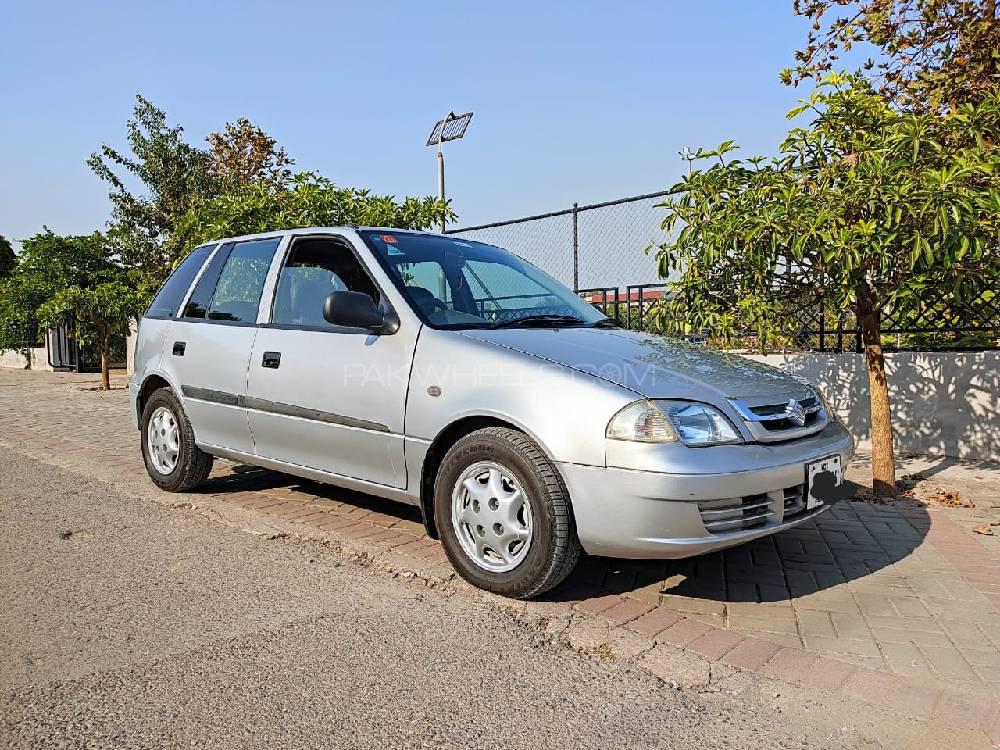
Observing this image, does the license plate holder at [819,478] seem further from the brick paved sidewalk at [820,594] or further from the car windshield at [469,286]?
the car windshield at [469,286]

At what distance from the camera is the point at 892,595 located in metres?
3.59

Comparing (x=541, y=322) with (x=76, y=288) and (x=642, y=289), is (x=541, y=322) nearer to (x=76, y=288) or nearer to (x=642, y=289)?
(x=642, y=289)

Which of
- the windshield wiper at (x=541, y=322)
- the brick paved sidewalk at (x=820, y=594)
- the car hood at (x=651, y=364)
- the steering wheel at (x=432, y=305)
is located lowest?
the brick paved sidewalk at (x=820, y=594)

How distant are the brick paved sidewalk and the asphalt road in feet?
1.15

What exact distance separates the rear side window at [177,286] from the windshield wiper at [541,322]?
2.59 meters

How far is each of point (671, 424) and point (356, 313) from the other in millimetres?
1632

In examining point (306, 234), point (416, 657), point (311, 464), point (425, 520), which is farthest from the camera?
point (306, 234)

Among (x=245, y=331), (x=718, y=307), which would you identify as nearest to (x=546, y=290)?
(x=718, y=307)

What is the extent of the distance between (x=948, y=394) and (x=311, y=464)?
224 inches

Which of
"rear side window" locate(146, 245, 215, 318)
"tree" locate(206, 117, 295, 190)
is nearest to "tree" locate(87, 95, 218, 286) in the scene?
"tree" locate(206, 117, 295, 190)

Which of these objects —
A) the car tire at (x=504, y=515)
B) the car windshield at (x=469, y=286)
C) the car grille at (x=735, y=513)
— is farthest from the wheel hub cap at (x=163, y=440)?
the car grille at (x=735, y=513)

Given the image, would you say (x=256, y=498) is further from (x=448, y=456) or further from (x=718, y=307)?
(x=718, y=307)

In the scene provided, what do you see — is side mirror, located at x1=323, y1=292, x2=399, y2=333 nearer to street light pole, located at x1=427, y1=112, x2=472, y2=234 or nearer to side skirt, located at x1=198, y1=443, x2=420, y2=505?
side skirt, located at x1=198, y1=443, x2=420, y2=505

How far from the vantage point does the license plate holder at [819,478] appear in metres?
3.30
